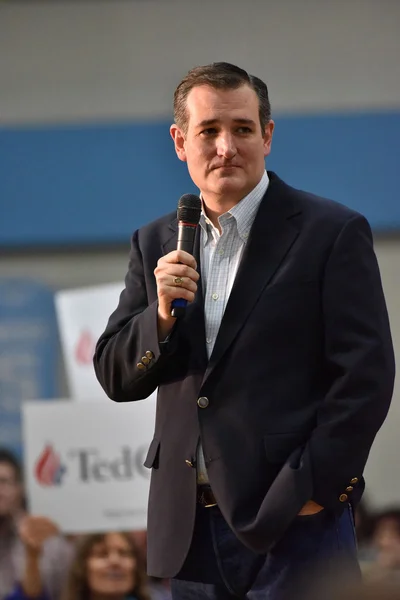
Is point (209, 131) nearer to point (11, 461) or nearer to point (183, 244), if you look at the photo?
point (183, 244)

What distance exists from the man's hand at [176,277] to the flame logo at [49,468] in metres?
3.21

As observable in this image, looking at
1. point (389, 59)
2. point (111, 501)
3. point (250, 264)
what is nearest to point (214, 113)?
point (250, 264)

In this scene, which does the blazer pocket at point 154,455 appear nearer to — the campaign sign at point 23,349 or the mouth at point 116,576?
the mouth at point 116,576

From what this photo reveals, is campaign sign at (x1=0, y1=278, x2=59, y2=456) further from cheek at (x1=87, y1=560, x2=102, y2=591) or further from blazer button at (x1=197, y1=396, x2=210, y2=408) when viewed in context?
blazer button at (x1=197, y1=396, x2=210, y2=408)

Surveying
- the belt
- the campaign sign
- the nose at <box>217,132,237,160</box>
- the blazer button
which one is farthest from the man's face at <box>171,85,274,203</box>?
the campaign sign

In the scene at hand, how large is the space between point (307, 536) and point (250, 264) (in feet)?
1.69

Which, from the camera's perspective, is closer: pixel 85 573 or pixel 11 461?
pixel 85 573

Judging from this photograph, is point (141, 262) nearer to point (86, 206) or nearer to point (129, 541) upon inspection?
point (129, 541)

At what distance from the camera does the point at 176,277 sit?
1723 mm

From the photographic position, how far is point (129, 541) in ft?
15.4

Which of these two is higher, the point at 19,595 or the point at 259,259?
the point at 259,259

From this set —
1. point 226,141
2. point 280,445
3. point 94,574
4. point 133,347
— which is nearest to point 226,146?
point 226,141

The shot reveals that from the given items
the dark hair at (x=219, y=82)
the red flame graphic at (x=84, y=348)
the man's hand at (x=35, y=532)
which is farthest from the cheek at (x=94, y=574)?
the dark hair at (x=219, y=82)

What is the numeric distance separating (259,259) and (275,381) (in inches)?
9.4
